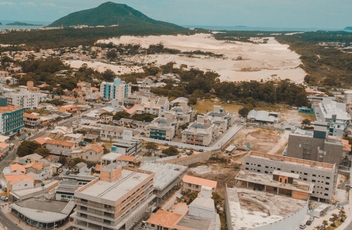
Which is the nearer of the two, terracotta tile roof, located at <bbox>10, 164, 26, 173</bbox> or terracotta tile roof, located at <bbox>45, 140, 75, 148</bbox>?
terracotta tile roof, located at <bbox>10, 164, 26, 173</bbox>

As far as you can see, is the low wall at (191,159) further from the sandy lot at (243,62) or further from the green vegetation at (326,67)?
the green vegetation at (326,67)

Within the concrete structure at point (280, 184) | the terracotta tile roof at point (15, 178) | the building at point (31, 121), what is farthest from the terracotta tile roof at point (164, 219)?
the building at point (31, 121)

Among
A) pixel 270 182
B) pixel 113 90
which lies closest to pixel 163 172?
pixel 270 182

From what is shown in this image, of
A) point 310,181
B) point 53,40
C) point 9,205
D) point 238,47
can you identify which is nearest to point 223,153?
point 310,181

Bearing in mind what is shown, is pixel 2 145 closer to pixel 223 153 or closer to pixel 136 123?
pixel 136 123

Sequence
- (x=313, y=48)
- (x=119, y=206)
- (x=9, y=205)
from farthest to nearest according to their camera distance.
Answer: (x=313, y=48) → (x=9, y=205) → (x=119, y=206)

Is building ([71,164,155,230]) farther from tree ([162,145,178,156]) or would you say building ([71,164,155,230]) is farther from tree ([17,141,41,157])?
tree ([17,141,41,157])

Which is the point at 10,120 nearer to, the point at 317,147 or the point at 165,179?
the point at 165,179

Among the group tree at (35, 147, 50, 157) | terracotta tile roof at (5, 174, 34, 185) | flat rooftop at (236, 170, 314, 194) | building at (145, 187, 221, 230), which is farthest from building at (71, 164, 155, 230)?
tree at (35, 147, 50, 157)
